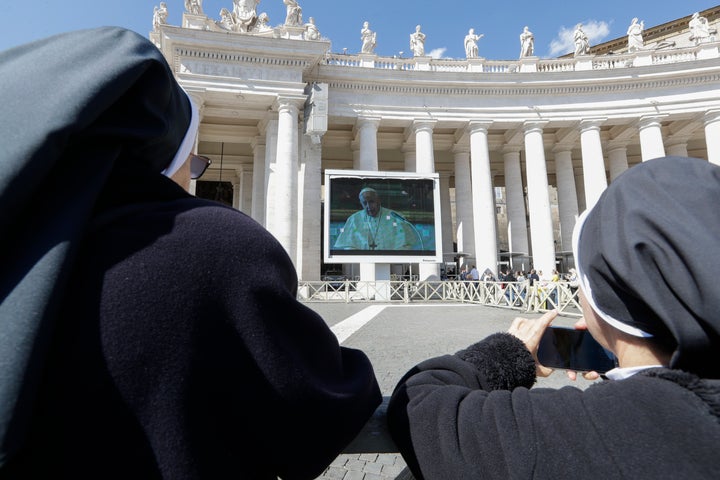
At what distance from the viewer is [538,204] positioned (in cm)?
2178

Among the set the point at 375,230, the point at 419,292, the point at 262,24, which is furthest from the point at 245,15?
the point at 419,292

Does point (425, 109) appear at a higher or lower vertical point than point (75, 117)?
higher

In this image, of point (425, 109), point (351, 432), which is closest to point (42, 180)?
point (351, 432)

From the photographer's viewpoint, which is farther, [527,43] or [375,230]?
[527,43]

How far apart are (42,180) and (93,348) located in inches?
11.7

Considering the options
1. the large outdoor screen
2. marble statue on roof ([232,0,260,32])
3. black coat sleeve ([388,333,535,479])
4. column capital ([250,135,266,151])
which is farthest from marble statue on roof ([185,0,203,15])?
black coat sleeve ([388,333,535,479])

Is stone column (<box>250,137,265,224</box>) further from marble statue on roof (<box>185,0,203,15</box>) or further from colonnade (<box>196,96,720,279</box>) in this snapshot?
marble statue on roof (<box>185,0,203,15</box>)

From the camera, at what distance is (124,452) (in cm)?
69

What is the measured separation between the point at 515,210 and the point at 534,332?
2519cm

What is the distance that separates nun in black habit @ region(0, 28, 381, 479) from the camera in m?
0.64

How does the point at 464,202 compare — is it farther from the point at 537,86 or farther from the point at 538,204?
the point at 537,86

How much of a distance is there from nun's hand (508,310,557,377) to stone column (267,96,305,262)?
1724 centimetres

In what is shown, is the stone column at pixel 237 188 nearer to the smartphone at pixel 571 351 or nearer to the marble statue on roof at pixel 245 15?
the marble statue on roof at pixel 245 15

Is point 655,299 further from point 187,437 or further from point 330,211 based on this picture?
point 330,211
